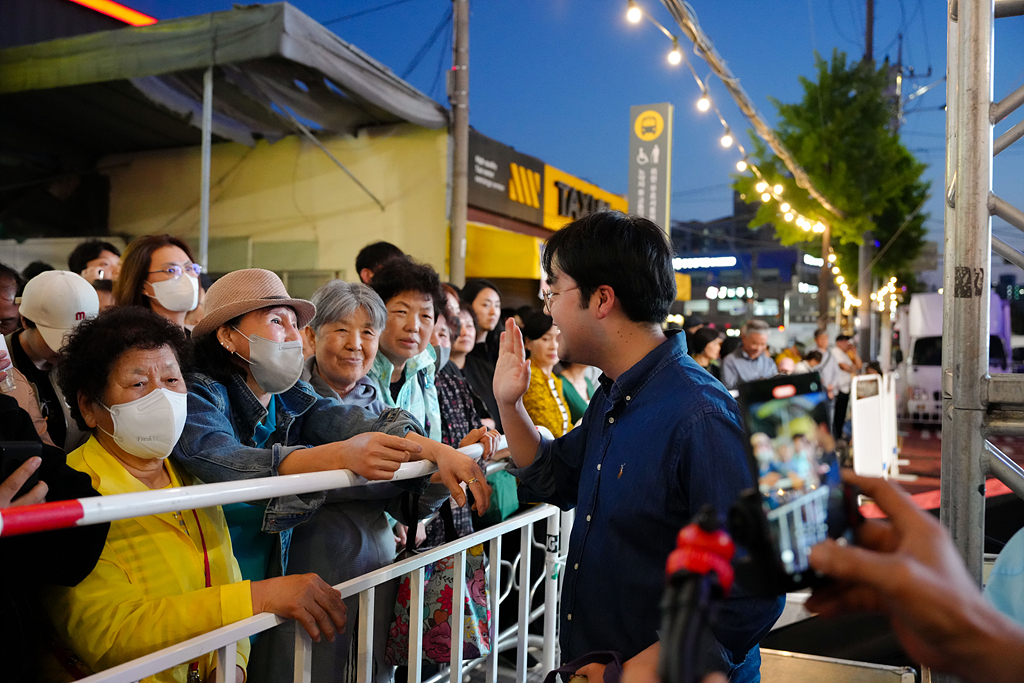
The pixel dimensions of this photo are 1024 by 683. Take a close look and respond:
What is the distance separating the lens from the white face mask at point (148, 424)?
75.8 inches

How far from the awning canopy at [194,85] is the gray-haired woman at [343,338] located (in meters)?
5.99

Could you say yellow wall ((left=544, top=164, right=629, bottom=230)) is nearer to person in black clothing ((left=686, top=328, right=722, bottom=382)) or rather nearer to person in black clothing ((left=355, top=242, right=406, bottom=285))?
person in black clothing ((left=686, top=328, right=722, bottom=382))

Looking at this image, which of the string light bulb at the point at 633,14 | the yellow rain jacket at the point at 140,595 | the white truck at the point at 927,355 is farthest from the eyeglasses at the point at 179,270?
the white truck at the point at 927,355

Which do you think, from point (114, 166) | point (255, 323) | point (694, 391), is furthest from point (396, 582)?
point (114, 166)

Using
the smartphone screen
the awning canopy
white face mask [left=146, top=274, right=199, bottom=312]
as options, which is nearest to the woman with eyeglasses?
white face mask [left=146, top=274, right=199, bottom=312]

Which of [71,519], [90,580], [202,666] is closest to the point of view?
[71,519]

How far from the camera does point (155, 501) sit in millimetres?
1408

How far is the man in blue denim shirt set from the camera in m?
1.54

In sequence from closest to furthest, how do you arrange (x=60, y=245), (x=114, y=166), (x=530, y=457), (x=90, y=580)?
(x=90, y=580) → (x=530, y=457) → (x=60, y=245) → (x=114, y=166)

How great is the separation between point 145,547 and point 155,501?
1.70 ft

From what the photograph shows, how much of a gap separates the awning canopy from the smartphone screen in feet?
26.5

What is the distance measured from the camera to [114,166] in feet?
40.9

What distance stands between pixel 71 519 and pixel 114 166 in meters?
13.2

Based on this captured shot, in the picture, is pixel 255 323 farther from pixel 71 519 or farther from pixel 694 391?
pixel 694 391
